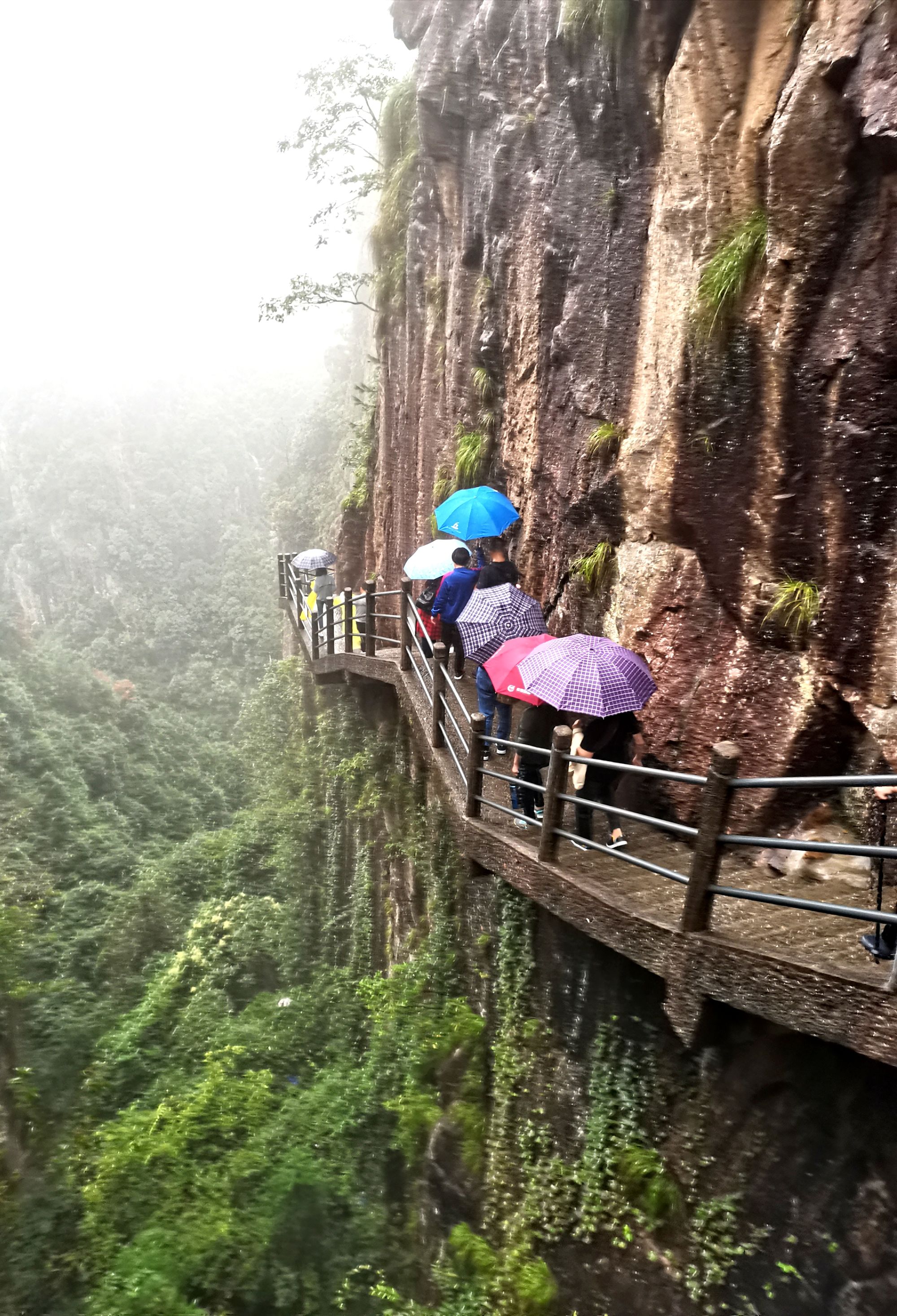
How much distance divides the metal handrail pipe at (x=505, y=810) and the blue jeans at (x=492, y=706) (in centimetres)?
87

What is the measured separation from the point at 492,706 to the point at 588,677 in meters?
2.19

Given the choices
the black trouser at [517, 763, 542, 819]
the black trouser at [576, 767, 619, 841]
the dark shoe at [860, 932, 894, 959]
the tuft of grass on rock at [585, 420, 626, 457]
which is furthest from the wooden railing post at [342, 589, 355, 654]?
the dark shoe at [860, 932, 894, 959]

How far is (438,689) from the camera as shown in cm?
686

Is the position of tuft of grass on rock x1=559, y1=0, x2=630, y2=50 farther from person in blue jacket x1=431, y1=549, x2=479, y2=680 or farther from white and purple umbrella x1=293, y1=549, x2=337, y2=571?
white and purple umbrella x1=293, y1=549, x2=337, y2=571

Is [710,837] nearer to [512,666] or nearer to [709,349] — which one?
[512,666]

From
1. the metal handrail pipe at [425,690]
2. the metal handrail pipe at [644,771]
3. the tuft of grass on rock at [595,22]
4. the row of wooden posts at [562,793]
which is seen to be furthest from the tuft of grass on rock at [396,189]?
the metal handrail pipe at [644,771]

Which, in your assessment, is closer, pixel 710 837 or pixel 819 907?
pixel 819 907

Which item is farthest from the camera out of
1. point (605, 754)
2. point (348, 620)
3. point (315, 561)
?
point (315, 561)

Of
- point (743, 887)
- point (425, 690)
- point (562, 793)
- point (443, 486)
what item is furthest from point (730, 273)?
point (443, 486)

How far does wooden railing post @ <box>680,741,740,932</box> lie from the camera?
135 inches

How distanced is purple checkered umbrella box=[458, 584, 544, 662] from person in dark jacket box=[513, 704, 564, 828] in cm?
96

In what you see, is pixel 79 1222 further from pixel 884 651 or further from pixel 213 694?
pixel 213 694

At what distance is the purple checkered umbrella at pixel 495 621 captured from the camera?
6480mm

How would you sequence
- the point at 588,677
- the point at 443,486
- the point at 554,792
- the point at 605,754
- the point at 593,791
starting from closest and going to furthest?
1. the point at 554,792
2. the point at 588,677
3. the point at 605,754
4. the point at 593,791
5. the point at 443,486
